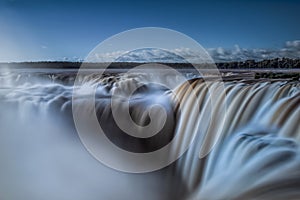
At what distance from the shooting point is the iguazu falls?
139cm

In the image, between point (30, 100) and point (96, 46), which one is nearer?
point (96, 46)

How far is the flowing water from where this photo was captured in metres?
1.34

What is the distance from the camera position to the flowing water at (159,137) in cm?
134

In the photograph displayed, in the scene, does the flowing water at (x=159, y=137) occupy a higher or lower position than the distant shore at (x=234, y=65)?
lower

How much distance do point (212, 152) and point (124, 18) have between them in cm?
68

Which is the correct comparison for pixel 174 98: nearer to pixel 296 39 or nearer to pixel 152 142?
pixel 152 142

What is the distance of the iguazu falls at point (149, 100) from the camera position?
1.39m

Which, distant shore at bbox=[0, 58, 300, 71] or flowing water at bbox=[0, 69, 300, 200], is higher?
distant shore at bbox=[0, 58, 300, 71]

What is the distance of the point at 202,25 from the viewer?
Result: 55.9 inches

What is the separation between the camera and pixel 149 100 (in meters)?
1.51

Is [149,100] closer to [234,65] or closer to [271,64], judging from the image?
[234,65]

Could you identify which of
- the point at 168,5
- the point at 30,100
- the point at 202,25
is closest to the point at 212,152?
the point at 202,25

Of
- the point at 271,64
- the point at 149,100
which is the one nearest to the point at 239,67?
the point at 271,64

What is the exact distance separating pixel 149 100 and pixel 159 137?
169 millimetres
